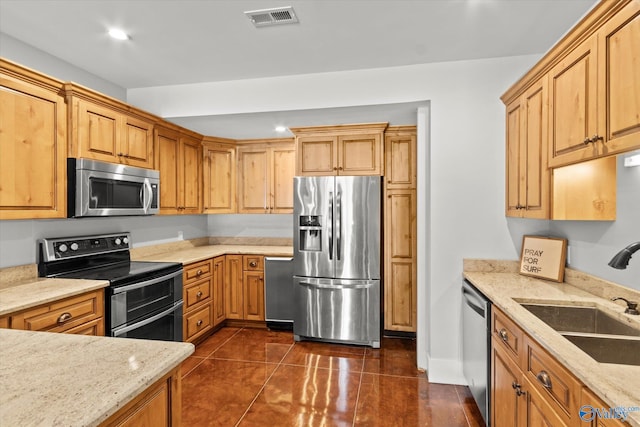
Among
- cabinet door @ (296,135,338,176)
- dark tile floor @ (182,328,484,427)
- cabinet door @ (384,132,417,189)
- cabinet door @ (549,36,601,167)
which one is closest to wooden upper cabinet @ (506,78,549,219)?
cabinet door @ (549,36,601,167)

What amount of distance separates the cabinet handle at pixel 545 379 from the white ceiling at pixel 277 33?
199cm

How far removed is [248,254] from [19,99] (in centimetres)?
248

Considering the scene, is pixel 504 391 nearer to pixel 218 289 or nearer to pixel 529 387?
pixel 529 387

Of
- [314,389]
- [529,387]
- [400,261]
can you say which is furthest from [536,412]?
[400,261]

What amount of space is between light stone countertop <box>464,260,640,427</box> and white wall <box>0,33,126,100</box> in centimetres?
355

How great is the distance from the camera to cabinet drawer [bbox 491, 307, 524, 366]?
162cm

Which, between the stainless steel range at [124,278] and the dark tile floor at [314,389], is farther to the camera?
the stainless steel range at [124,278]

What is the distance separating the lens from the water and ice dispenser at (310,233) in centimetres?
367

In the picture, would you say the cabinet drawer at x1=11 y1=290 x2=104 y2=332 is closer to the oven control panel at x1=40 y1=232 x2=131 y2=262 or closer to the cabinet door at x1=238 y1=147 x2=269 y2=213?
the oven control panel at x1=40 y1=232 x2=131 y2=262

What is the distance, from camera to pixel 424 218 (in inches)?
120

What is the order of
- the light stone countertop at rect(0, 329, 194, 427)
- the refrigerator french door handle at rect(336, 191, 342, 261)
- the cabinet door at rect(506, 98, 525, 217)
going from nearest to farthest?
1. the light stone countertop at rect(0, 329, 194, 427)
2. the cabinet door at rect(506, 98, 525, 217)
3. the refrigerator french door handle at rect(336, 191, 342, 261)

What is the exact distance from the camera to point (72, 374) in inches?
37.4

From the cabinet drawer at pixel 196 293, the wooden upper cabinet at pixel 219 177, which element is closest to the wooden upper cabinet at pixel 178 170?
the wooden upper cabinet at pixel 219 177

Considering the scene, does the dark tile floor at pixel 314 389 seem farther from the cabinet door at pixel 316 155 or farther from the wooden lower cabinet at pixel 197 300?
the cabinet door at pixel 316 155
